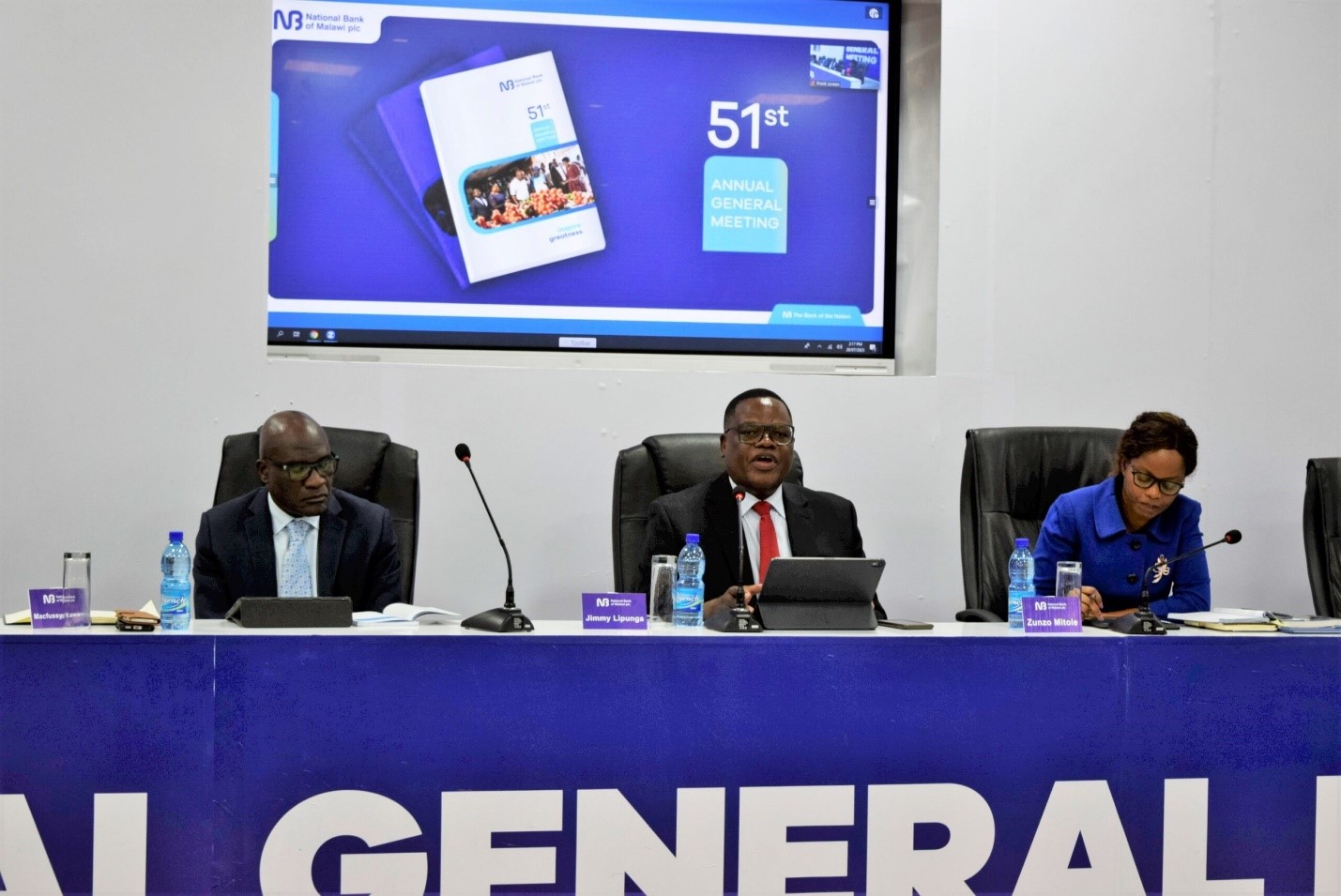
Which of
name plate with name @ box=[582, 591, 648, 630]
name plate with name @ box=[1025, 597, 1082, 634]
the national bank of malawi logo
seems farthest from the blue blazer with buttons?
the national bank of malawi logo

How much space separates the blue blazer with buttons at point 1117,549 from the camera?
3.20m

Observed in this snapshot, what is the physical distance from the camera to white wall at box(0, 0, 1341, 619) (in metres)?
3.74

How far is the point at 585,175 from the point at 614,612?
202 cm

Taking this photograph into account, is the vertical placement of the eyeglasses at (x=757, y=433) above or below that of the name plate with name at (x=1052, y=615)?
above

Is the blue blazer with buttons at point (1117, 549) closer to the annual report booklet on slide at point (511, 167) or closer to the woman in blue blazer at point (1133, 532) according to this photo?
→ the woman in blue blazer at point (1133, 532)

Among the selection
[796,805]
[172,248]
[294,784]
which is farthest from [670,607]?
[172,248]

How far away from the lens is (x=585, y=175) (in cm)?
407

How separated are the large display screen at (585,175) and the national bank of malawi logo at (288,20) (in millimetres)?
13

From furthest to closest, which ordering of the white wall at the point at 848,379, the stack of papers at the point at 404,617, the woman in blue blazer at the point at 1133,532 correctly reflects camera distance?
the white wall at the point at 848,379
the woman in blue blazer at the point at 1133,532
the stack of papers at the point at 404,617

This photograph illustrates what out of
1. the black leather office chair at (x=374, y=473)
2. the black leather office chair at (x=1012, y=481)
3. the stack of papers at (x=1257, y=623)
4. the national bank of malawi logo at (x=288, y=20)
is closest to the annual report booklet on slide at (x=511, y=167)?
the national bank of malawi logo at (x=288, y=20)

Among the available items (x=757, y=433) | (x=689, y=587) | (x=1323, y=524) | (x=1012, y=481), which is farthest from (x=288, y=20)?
(x=1323, y=524)

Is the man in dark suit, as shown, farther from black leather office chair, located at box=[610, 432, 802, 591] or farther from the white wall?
the white wall

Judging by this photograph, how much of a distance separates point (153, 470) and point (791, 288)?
1.99 meters

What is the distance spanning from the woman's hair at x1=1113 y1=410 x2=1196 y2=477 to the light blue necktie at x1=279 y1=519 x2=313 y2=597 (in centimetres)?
199
